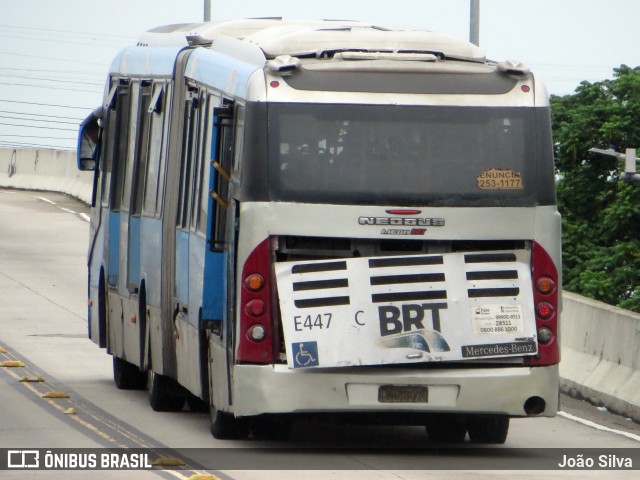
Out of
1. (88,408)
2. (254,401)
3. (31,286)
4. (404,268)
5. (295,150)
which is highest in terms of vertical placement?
(295,150)

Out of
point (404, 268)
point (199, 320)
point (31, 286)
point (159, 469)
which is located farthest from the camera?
point (31, 286)

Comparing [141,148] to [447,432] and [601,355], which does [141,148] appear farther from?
[601,355]

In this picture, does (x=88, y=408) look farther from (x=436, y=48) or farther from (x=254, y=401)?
(x=436, y=48)

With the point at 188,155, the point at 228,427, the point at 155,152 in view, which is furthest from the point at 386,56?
the point at 155,152

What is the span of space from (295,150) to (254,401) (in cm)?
196

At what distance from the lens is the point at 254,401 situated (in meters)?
13.6

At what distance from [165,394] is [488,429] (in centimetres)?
349

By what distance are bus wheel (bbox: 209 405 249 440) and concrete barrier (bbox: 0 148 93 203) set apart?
3071 cm

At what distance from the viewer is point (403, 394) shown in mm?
13781

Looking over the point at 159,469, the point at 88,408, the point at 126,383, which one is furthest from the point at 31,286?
the point at 159,469

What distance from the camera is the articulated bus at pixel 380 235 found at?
44.8 ft

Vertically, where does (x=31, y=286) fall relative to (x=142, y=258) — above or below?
below

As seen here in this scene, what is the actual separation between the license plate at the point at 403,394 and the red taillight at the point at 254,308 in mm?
928

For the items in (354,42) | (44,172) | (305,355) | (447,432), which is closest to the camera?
(305,355)
